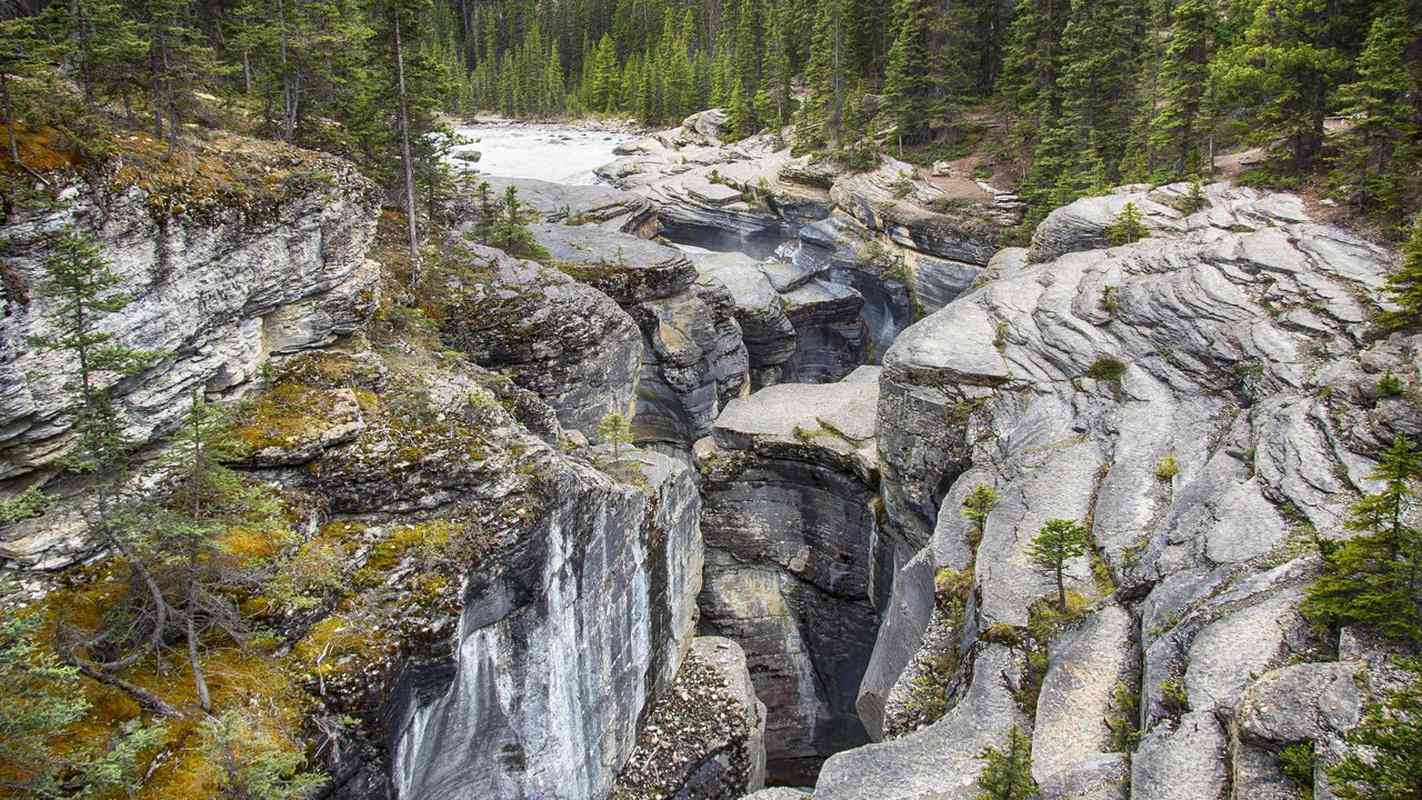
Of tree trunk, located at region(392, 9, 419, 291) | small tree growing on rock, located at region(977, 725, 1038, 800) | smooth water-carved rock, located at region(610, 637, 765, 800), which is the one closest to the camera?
small tree growing on rock, located at region(977, 725, 1038, 800)

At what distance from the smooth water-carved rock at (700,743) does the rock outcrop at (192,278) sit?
1476 centimetres

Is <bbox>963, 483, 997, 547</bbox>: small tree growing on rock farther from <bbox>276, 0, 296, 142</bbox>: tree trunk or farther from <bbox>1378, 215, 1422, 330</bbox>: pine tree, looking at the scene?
<bbox>276, 0, 296, 142</bbox>: tree trunk

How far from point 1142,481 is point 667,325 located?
20819mm

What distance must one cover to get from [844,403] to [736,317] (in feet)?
25.0

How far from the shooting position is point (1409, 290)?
54.4 ft

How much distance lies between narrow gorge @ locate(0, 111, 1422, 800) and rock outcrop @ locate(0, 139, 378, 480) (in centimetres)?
7

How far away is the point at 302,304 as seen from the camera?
2009 cm

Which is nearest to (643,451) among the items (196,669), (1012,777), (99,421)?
(196,669)

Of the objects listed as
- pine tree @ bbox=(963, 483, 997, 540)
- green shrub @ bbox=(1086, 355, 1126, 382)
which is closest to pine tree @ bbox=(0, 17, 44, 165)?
pine tree @ bbox=(963, 483, 997, 540)

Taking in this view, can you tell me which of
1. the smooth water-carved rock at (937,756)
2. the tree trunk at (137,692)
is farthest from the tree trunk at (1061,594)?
the tree trunk at (137,692)

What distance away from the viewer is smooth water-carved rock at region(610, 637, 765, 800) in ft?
74.7

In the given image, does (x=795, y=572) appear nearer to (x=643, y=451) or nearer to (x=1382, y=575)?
(x=643, y=451)

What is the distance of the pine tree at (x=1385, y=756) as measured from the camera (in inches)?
317

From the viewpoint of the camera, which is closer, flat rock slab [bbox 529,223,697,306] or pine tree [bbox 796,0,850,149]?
flat rock slab [bbox 529,223,697,306]
